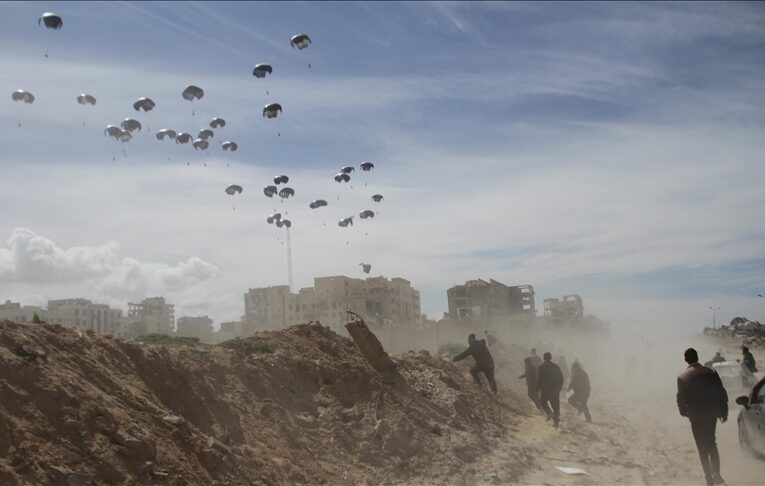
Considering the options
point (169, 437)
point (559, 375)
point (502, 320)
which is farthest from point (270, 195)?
point (502, 320)

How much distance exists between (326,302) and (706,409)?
74807 mm

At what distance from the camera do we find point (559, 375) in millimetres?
16453

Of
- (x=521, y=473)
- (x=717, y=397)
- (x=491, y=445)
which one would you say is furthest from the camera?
(x=491, y=445)

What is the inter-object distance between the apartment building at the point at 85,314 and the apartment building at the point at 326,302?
16722mm

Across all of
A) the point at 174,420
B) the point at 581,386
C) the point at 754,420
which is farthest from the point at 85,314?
the point at 754,420

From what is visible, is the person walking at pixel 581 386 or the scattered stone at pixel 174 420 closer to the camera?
the scattered stone at pixel 174 420

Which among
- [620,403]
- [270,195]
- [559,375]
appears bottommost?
[620,403]

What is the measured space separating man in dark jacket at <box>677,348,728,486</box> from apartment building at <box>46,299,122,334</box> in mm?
73972

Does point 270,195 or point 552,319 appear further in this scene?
point 552,319

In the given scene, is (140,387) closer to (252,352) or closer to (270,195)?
(252,352)

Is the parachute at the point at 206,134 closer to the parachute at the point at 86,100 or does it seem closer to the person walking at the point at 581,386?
the parachute at the point at 86,100

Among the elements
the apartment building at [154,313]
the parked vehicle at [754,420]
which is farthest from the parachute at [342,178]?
the apartment building at [154,313]

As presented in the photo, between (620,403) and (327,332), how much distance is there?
47.3 feet

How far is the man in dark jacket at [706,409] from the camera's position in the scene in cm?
923
